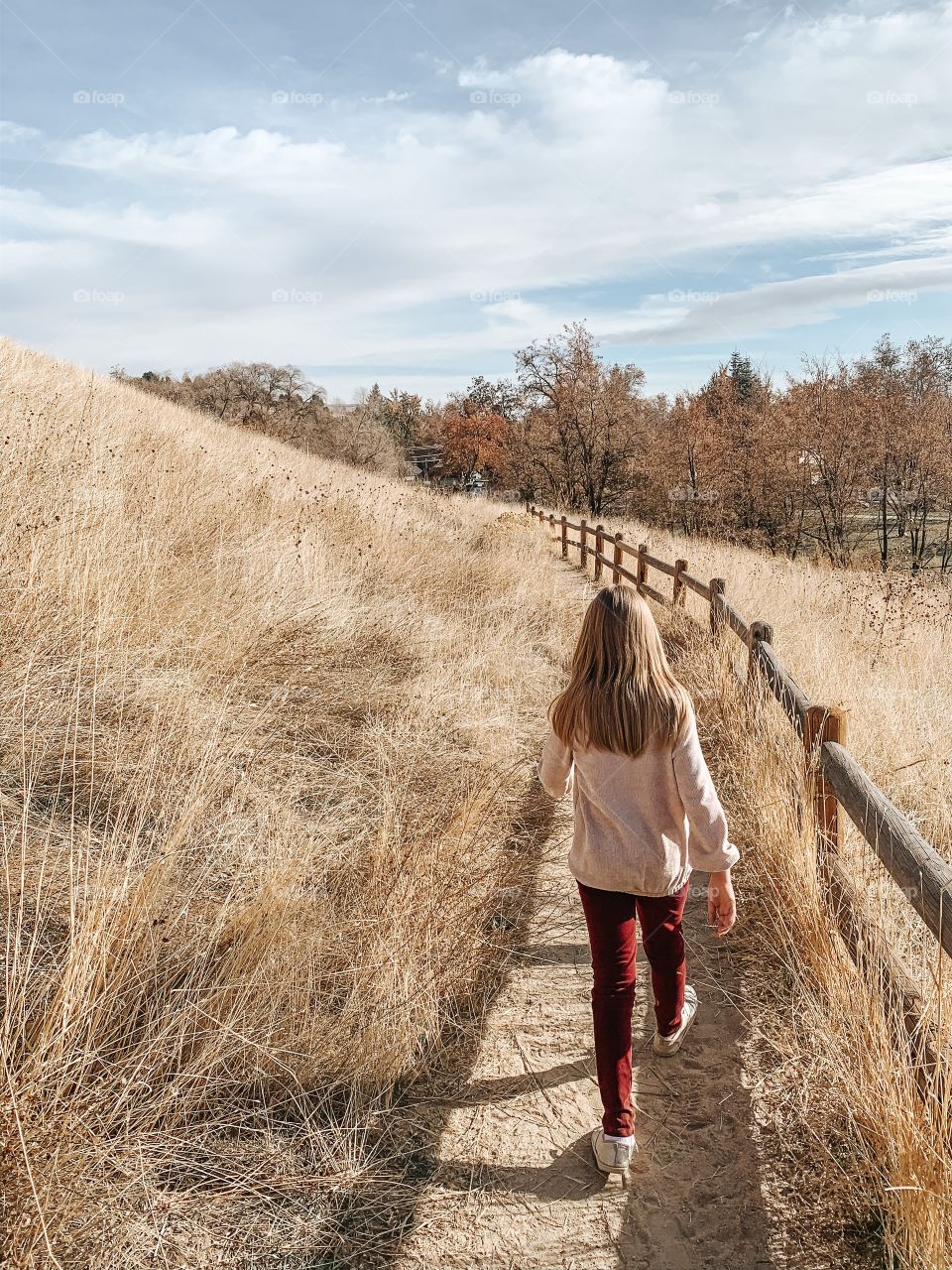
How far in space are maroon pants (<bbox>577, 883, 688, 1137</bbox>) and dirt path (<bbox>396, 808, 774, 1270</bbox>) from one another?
8.3 inches

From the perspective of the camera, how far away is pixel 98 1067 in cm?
224

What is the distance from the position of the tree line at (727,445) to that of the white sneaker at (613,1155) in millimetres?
17377

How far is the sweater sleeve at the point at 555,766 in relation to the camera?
2.47 m

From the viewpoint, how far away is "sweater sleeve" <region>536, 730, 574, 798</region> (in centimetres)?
247

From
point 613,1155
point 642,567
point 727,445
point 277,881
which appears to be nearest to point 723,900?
point 613,1155

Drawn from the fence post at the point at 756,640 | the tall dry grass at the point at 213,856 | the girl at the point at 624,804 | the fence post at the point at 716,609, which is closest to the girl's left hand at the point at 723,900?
the girl at the point at 624,804

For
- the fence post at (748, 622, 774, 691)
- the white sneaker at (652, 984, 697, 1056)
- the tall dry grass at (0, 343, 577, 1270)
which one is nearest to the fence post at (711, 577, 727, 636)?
the fence post at (748, 622, 774, 691)

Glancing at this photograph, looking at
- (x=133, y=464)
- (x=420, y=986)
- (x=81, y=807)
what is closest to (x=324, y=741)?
(x=81, y=807)

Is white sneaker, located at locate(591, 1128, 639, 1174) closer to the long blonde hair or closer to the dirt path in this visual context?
the dirt path

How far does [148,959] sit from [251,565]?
4286 millimetres

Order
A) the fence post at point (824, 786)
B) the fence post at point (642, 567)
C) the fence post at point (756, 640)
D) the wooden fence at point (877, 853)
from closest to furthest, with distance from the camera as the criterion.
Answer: the wooden fence at point (877, 853) → the fence post at point (824, 786) → the fence post at point (756, 640) → the fence post at point (642, 567)

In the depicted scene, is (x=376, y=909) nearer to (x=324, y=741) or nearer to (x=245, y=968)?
(x=245, y=968)

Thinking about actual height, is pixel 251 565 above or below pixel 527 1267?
above

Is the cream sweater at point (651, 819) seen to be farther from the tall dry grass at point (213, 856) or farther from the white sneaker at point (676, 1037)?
the tall dry grass at point (213, 856)
